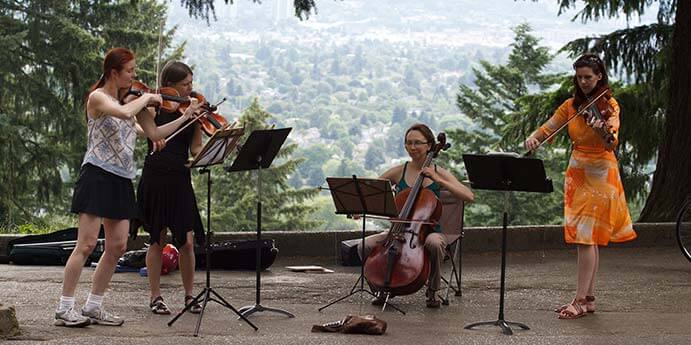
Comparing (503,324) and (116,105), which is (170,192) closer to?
(116,105)

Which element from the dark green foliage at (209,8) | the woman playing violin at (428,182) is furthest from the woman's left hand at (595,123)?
the dark green foliage at (209,8)

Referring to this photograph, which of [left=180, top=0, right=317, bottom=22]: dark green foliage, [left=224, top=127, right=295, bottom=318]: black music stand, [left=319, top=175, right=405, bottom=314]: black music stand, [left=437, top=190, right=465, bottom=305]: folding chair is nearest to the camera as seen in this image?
[left=224, top=127, right=295, bottom=318]: black music stand

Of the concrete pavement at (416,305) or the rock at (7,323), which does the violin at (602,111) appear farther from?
the rock at (7,323)

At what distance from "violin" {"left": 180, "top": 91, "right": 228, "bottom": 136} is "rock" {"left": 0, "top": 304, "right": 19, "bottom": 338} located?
A: 5.31 ft

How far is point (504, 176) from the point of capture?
8.38 meters

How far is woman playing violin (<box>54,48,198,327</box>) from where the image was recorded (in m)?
7.80

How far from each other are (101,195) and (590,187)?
330 cm

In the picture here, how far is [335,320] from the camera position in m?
8.70

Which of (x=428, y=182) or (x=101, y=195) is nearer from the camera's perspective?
(x=101, y=195)

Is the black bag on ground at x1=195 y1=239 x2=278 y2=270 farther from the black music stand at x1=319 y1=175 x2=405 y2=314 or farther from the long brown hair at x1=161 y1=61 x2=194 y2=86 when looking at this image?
the long brown hair at x1=161 y1=61 x2=194 y2=86

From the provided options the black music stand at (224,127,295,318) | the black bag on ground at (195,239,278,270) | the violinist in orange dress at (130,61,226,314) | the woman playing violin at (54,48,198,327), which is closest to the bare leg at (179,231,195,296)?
the violinist in orange dress at (130,61,226,314)

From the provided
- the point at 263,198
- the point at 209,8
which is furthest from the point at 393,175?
the point at 263,198

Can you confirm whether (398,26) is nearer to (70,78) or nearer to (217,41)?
(217,41)

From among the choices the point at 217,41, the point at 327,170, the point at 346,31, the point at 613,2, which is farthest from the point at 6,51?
the point at 346,31
